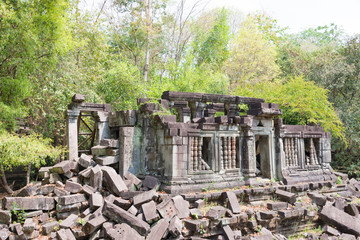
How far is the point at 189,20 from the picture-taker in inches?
880

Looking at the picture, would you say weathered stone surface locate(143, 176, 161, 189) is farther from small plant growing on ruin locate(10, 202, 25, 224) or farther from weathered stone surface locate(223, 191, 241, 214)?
small plant growing on ruin locate(10, 202, 25, 224)

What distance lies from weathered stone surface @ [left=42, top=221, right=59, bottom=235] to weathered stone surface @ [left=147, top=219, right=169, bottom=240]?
203cm

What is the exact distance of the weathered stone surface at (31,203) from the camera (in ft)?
19.2

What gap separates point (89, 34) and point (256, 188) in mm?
10209

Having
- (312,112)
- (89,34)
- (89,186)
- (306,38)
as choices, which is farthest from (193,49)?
(306,38)

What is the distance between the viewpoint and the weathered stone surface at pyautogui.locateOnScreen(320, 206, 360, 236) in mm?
7250

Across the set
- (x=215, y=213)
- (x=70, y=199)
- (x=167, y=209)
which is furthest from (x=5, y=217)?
(x=215, y=213)

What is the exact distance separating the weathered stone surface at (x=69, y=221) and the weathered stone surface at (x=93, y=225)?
349 mm

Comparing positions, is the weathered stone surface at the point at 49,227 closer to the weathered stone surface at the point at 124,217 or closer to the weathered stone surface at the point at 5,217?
the weathered stone surface at the point at 5,217

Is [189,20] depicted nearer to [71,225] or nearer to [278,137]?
[278,137]


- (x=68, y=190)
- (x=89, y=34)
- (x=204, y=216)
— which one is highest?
(x=89, y=34)

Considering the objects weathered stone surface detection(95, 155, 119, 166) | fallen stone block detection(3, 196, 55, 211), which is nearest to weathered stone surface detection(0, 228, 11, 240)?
fallen stone block detection(3, 196, 55, 211)

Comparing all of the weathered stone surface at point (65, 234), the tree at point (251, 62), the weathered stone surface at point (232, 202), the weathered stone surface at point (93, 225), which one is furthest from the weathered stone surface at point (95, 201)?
the tree at point (251, 62)

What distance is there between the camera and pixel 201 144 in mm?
7625
